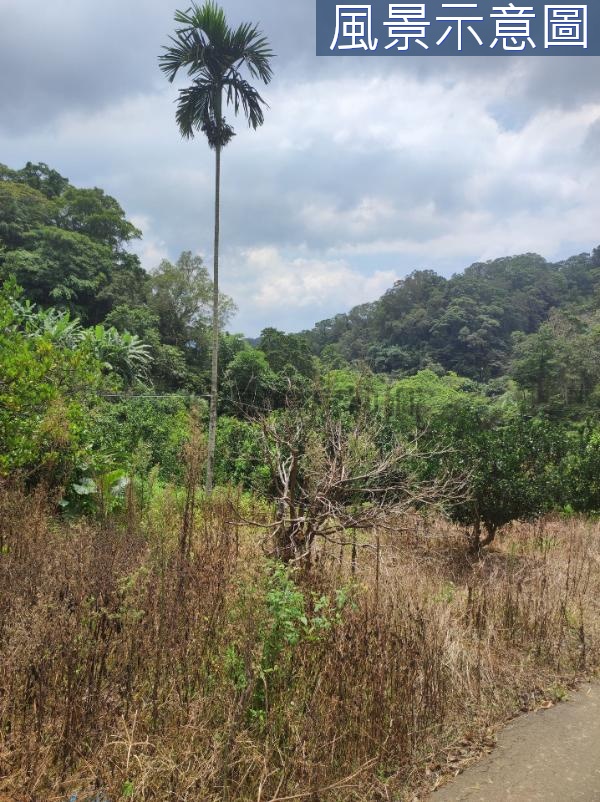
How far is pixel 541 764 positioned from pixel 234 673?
1.63 metres

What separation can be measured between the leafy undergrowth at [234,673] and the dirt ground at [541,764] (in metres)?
0.11

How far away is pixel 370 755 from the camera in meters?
2.62

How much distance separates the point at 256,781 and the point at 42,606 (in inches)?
44.3

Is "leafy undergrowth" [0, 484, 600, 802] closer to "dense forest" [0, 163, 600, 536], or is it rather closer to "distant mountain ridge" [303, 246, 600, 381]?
"dense forest" [0, 163, 600, 536]

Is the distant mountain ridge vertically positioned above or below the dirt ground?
above

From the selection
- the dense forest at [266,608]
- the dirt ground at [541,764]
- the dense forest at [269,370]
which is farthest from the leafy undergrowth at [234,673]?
the dense forest at [269,370]

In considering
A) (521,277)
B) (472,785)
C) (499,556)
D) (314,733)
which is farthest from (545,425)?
(521,277)

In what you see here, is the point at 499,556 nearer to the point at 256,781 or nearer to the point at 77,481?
the point at 77,481

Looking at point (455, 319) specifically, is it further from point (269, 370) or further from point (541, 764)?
point (541, 764)

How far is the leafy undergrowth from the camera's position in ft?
6.98

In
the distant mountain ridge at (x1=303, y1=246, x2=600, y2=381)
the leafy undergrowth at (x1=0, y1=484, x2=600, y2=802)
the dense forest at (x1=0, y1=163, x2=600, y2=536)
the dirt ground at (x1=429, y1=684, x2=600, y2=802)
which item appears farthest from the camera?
the distant mountain ridge at (x1=303, y1=246, x2=600, y2=381)

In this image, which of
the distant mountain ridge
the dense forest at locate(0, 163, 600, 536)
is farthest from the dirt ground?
the distant mountain ridge

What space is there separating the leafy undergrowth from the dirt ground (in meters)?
0.11

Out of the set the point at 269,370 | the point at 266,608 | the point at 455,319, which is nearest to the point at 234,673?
the point at 266,608
